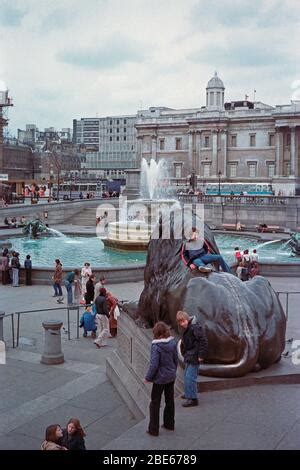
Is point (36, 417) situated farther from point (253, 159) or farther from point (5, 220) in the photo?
point (253, 159)

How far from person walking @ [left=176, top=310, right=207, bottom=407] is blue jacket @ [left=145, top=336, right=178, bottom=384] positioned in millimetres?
438

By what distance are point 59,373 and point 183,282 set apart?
10.3 feet

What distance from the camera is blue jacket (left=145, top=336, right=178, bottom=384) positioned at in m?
6.78

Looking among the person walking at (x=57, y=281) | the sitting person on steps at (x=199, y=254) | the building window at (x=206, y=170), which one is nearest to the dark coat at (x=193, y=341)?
the sitting person on steps at (x=199, y=254)

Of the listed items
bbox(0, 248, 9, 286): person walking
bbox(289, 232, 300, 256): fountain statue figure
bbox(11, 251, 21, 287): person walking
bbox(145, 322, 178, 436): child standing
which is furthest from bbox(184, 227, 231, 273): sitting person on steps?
bbox(289, 232, 300, 256): fountain statue figure

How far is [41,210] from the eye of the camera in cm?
4888

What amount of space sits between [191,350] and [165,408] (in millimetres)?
818

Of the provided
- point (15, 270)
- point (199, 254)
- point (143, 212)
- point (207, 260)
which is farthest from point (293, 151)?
point (207, 260)

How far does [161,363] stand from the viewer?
6809mm

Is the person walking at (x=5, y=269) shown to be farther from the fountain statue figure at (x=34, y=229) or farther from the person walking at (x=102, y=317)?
the fountain statue figure at (x=34, y=229)

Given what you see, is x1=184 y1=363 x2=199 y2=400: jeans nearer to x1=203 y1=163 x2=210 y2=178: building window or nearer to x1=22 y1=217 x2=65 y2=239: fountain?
x1=22 y1=217 x2=65 y2=239: fountain
